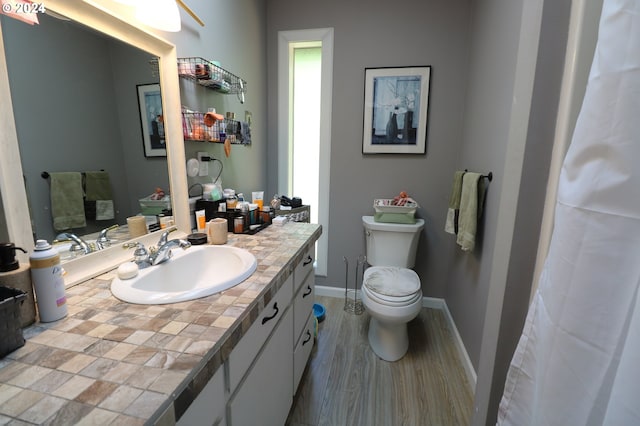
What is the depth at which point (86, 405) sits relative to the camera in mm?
432

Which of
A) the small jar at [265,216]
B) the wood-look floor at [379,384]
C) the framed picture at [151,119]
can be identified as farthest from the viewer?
the small jar at [265,216]

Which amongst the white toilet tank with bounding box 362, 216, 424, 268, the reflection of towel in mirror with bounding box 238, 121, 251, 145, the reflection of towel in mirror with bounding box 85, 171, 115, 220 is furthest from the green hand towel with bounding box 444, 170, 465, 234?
the reflection of towel in mirror with bounding box 85, 171, 115, 220

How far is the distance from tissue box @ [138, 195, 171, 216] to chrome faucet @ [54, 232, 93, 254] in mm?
254

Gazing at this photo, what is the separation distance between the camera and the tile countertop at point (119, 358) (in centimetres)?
43

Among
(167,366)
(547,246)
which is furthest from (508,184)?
(167,366)

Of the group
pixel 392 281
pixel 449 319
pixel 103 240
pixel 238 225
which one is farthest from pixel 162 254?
pixel 449 319

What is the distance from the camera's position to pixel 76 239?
87 centimetres

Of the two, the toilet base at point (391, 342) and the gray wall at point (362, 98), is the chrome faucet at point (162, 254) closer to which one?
the toilet base at point (391, 342)

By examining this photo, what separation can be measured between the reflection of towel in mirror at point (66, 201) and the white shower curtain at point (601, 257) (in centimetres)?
134

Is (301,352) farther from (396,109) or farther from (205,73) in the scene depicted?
(396,109)

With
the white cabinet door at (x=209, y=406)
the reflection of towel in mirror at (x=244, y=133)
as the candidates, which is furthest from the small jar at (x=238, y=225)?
the white cabinet door at (x=209, y=406)

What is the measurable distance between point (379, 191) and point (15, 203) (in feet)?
6.68

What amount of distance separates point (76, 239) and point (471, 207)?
5.84 ft

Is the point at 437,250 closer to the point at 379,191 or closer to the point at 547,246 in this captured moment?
the point at 379,191
